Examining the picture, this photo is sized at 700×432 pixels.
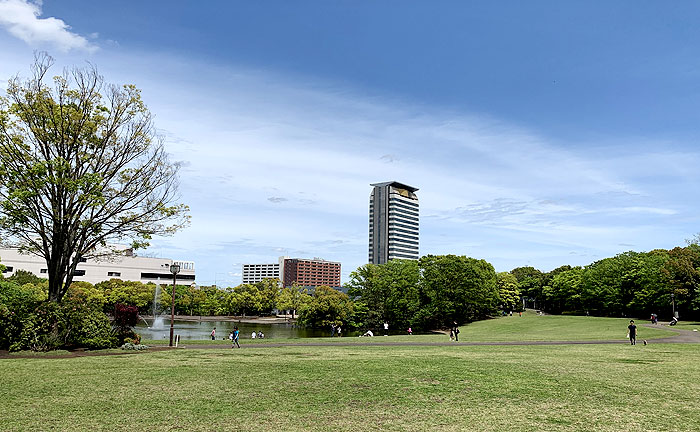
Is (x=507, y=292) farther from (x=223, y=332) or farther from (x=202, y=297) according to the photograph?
(x=202, y=297)

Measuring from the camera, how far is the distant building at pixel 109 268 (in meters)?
136

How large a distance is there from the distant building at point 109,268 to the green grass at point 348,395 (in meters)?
119

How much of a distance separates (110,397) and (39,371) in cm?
683

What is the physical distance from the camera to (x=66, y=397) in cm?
1308

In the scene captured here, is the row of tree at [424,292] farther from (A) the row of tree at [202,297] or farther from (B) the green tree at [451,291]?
(A) the row of tree at [202,297]

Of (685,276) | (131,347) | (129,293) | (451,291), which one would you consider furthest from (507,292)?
(131,347)

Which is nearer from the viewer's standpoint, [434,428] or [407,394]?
[434,428]

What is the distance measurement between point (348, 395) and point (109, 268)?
15366 cm

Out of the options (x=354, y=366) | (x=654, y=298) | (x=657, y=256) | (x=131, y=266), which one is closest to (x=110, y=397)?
(x=354, y=366)

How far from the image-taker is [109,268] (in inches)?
5832

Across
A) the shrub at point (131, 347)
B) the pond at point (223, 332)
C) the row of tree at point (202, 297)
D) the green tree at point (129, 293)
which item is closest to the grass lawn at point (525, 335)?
the shrub at point (131, 347)

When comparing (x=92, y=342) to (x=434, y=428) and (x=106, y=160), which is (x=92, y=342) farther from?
(x=434, y=428)

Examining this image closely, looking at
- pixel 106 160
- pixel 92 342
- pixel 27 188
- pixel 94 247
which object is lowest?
pixel 92 342

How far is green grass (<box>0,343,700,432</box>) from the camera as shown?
1066 centimetres
